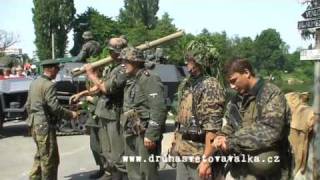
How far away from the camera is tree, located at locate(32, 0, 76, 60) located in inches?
1871

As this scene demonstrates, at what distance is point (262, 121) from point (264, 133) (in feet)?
0.28

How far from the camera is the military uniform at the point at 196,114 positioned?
186 inches

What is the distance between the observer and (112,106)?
7.14 metres

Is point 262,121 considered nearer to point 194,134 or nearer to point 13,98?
point 194,134

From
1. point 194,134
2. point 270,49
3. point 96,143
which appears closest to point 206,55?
point 194,134

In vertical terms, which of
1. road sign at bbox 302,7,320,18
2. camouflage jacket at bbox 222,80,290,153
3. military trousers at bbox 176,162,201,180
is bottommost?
military trousers at bbox 176,162,201,180

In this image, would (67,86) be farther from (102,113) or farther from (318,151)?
(318,151)

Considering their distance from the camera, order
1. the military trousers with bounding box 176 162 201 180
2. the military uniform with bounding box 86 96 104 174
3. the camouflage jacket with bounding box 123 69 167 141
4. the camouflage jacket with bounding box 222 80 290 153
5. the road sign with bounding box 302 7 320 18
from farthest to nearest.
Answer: the military uniform with bounding box 86 96 104 174
the camouflage jacket with bounding box 123 69 167 141
the military trousers with bounding box 176 162 201 180
the road sign with bounding box 302 7 320 18
the camouflage jacket with bounding box 222 80 290 153

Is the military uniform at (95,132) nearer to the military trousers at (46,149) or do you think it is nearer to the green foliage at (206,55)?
the military trousers at (46,149)

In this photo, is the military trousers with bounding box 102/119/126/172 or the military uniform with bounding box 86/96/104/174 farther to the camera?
the military uniform with bounding box 86/96/104/174

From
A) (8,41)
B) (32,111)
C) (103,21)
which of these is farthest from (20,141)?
(8,41)

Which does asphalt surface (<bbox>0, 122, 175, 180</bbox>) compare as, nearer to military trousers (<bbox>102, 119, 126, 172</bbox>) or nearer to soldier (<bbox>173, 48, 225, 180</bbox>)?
military trousers (<bbox>102, 119, 126, 172</bbox>)

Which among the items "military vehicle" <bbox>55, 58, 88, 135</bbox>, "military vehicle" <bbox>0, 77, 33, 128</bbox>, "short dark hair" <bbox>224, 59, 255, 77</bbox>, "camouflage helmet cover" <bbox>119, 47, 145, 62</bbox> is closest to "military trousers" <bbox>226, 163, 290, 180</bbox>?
"short dark hair" <bbox>224, 59, 255, 77</bbox>

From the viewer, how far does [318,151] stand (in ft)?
14.5
